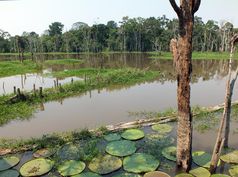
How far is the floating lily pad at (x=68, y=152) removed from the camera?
8.98m

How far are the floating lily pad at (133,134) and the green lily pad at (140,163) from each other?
5.07 ft

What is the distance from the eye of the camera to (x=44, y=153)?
9273 millimetres

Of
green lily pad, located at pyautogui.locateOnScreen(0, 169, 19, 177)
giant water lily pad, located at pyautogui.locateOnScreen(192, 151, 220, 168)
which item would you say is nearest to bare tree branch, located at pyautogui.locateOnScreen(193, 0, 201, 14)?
giant water lily pad, located at pyautogui.locateOnScreen(192, 151, 220, 168)

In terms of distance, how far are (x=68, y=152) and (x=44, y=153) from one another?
0.87 metres

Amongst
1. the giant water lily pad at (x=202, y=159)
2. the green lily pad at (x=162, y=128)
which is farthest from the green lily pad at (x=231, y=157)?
the green lily pad at (x=162, y=128)

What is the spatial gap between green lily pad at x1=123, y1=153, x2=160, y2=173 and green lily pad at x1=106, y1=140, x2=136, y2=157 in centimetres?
34

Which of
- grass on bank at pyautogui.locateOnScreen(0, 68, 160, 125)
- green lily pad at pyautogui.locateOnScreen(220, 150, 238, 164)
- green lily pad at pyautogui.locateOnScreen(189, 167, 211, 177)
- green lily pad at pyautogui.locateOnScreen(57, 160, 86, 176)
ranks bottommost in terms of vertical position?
green lily pad at pyautogui.locateOnScreen(57, 160, 86, 176)

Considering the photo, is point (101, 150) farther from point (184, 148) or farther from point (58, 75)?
point (58, 75)

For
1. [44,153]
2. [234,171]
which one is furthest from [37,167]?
[234,171]

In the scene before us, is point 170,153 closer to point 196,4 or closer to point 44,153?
point 44,153

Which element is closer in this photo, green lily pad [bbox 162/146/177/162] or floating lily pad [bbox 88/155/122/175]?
floating lily pad [bbox 88/155/122/175]

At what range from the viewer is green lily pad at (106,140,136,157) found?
29.4 ft

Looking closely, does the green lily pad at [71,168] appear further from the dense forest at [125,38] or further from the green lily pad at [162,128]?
the dense forest at [125,38]

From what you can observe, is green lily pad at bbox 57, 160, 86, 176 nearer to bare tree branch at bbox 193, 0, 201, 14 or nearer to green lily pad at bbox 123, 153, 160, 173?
green lily pad at bbox 123, 153, 160, 173
